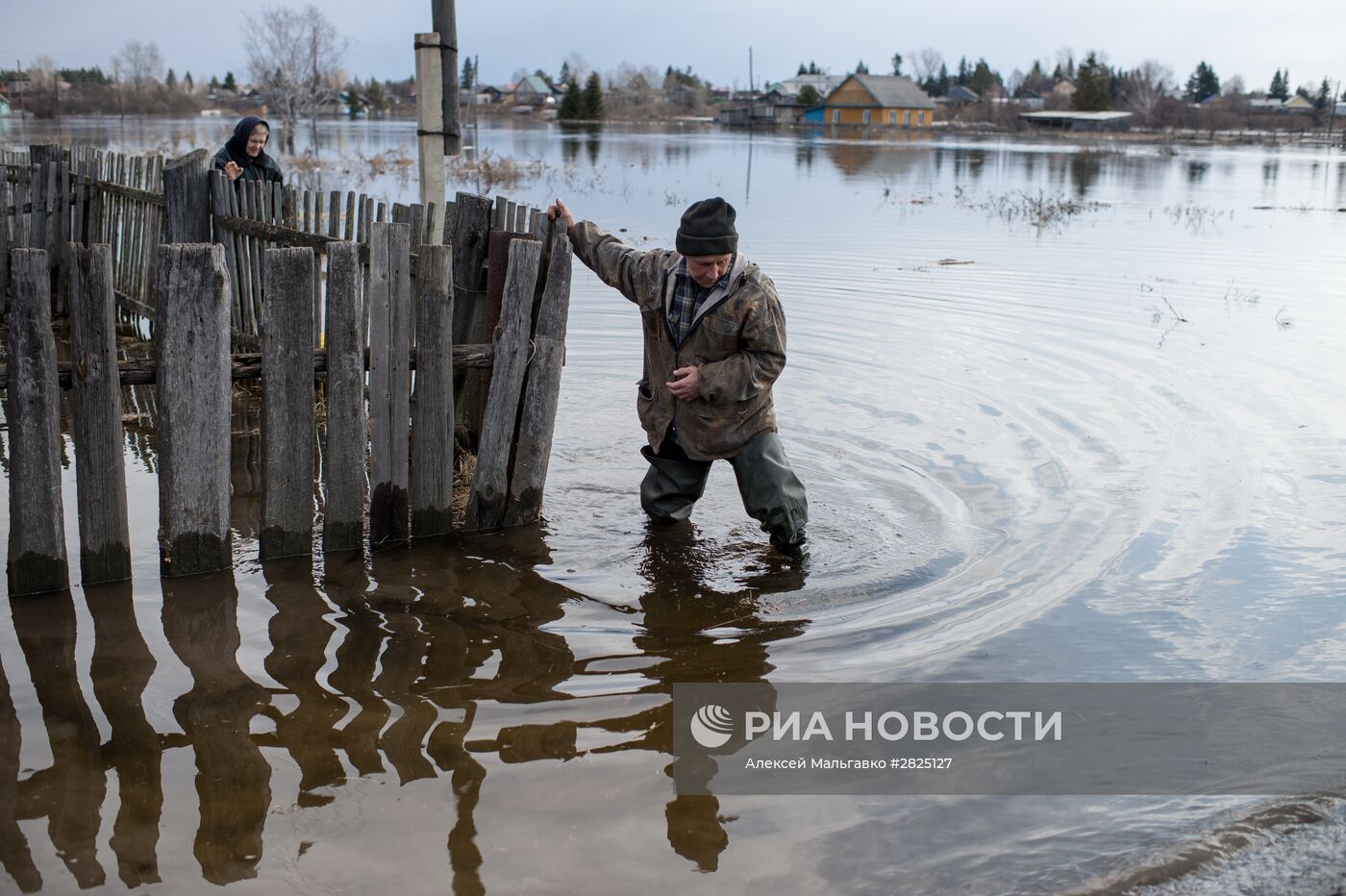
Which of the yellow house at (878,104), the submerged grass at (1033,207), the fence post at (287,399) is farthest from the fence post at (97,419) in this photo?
the yellow house at (878,104)

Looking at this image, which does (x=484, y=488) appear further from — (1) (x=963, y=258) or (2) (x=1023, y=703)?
(1) (x=963, y=258)

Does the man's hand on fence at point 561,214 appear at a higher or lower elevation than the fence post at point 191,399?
higher

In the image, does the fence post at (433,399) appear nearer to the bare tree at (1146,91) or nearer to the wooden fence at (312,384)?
the wooden fence at (312,384)

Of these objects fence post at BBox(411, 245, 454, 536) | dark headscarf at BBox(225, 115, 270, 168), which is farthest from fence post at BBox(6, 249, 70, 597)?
dark headscarf at BBox(225, 115, 270, 168)

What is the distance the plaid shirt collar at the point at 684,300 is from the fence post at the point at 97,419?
98.7 inches

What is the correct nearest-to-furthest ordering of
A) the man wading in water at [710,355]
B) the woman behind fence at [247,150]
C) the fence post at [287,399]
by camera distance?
the fence post at [287,399]
the man wading in water at [710,355]
the woman behind fence at [247,150]

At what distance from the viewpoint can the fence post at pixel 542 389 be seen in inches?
235

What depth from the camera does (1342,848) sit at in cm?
354

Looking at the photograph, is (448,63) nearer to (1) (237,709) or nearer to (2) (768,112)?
(1) (237,709)

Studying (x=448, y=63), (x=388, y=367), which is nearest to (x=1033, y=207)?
(x=448, y=63)

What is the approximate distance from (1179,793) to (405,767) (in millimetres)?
2672

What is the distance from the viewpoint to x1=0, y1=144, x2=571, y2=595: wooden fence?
477 centimetres

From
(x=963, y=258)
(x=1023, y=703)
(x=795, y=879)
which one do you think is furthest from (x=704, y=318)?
(x=963, y=258)

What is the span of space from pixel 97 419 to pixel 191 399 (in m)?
0.38
